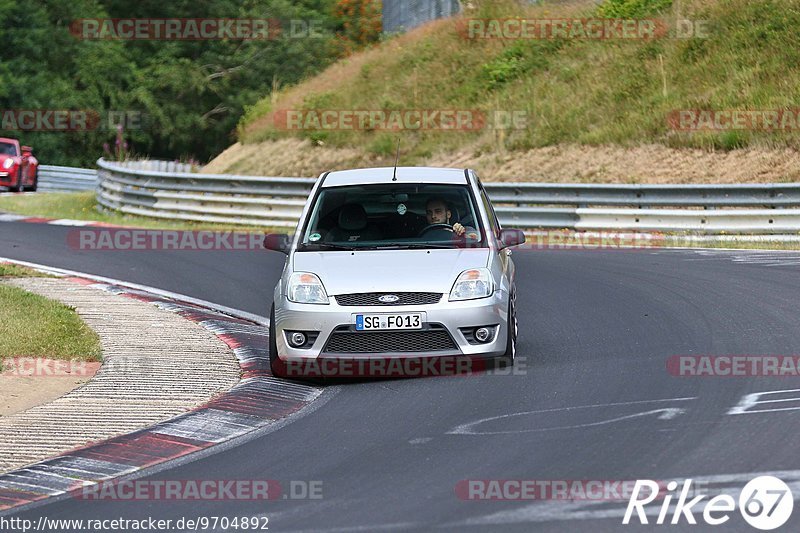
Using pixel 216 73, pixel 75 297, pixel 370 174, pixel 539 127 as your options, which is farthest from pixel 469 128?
pixel 216 73

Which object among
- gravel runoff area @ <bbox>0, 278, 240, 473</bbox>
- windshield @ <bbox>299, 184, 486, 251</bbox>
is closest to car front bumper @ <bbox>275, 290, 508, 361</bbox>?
gravel runoff area @ <bbox>0, 278, 240, 473</bbox>

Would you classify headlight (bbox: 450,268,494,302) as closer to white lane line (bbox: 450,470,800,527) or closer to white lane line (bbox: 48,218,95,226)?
white lane line (bbox: 450,470,800,527)

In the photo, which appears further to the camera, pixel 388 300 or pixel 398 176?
pixel 398 176

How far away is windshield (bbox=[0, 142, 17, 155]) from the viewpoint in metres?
38.0

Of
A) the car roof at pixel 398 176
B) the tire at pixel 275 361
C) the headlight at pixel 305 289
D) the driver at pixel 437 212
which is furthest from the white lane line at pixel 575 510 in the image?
the car roof at pixel 398 176

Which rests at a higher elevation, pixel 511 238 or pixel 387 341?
pixel 511 238

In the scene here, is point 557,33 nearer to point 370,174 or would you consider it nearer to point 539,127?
point 539,127

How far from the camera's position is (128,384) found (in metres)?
9.88

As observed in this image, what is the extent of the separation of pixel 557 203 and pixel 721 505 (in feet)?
57.4

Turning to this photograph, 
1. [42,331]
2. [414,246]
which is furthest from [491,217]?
[42,331]

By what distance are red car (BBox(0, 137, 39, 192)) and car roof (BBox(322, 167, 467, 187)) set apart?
28.2 meters

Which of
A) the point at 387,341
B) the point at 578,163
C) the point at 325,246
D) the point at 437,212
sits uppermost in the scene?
the point at 578,163

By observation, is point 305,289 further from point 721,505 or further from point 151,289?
point 151,289

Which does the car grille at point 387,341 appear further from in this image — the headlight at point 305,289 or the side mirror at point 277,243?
the side mirror at point 277,243
